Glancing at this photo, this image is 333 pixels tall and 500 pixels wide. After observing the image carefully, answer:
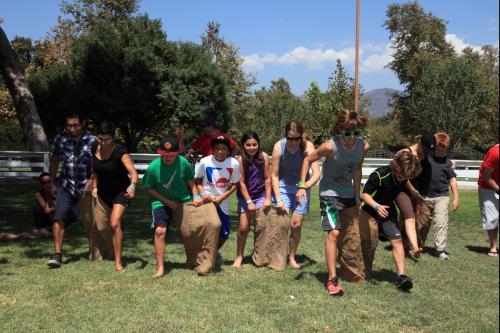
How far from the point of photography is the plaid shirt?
6.30m

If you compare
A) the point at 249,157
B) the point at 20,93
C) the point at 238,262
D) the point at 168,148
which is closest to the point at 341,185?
the point at 249,157

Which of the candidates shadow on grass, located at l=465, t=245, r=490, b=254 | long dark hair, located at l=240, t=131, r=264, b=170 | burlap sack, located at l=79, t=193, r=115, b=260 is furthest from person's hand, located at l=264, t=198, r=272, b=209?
shadow on grass, located at l=465, t=245, r=490, b=254

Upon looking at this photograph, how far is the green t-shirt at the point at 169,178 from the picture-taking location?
227 inches

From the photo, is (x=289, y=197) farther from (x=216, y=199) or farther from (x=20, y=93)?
(x=20, y=93)

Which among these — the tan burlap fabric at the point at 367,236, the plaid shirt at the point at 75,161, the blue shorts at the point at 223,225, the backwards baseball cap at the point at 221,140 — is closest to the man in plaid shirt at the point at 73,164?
the plaid shirt at the point at 75,161

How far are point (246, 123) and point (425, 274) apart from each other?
47.6m

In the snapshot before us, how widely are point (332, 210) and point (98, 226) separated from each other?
299cm

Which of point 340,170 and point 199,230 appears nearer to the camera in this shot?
point 340,170

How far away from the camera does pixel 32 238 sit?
7656 mm

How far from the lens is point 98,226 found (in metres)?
6.15

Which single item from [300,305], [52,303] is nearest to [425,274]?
[300,305]

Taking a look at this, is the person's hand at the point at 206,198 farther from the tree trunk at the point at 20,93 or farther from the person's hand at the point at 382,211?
the tree trunk at the point at 20,93

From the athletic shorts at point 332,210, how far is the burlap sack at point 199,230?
53.5 inches

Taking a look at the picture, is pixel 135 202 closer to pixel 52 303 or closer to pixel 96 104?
pixel 52 303
